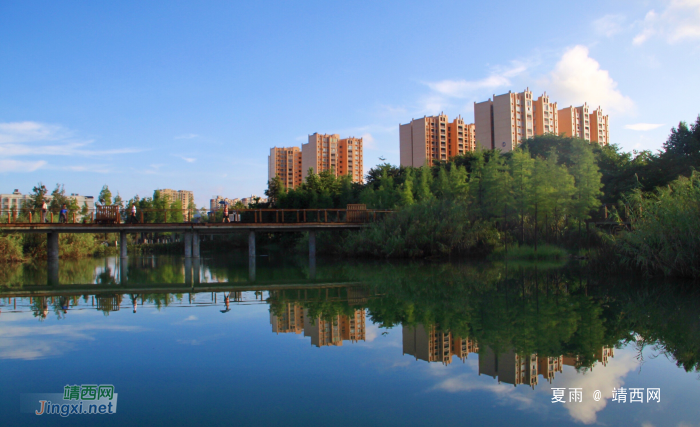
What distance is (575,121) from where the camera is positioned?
275 feet

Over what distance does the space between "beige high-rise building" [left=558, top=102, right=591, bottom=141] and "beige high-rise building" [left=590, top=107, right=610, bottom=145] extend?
1082 mm

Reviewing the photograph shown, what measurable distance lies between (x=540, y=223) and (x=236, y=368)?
22684 millimetres

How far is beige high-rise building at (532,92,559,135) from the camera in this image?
250 ft

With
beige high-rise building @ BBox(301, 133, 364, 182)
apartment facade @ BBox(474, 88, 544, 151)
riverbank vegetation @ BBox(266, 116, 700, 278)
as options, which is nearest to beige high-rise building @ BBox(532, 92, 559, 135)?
apartment facade @ BBox(474, 88, 544, 151)

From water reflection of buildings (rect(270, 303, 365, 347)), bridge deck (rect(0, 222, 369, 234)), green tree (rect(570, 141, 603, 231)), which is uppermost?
green tree (rect(570, 141, 603, 231))

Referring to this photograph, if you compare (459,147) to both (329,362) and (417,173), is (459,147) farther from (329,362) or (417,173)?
(329,362)

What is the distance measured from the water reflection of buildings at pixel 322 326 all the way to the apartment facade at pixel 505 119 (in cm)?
6889

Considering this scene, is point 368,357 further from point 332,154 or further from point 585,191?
point 332,154

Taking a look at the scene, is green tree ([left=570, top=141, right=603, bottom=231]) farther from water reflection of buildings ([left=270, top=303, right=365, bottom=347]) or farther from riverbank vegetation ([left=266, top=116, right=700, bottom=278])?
water reflection of buildings ([left=270, top=303, right=365, bottom=347])

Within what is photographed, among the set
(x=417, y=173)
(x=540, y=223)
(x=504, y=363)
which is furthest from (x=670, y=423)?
(x=417, y=173)

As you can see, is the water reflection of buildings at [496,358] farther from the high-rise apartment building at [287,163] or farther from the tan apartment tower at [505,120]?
the high-rise apartment building at [287,163]

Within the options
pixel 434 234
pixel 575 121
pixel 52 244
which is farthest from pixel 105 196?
pixel 575 121

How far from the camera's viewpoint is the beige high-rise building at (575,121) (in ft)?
273

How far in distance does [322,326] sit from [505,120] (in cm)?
7217
